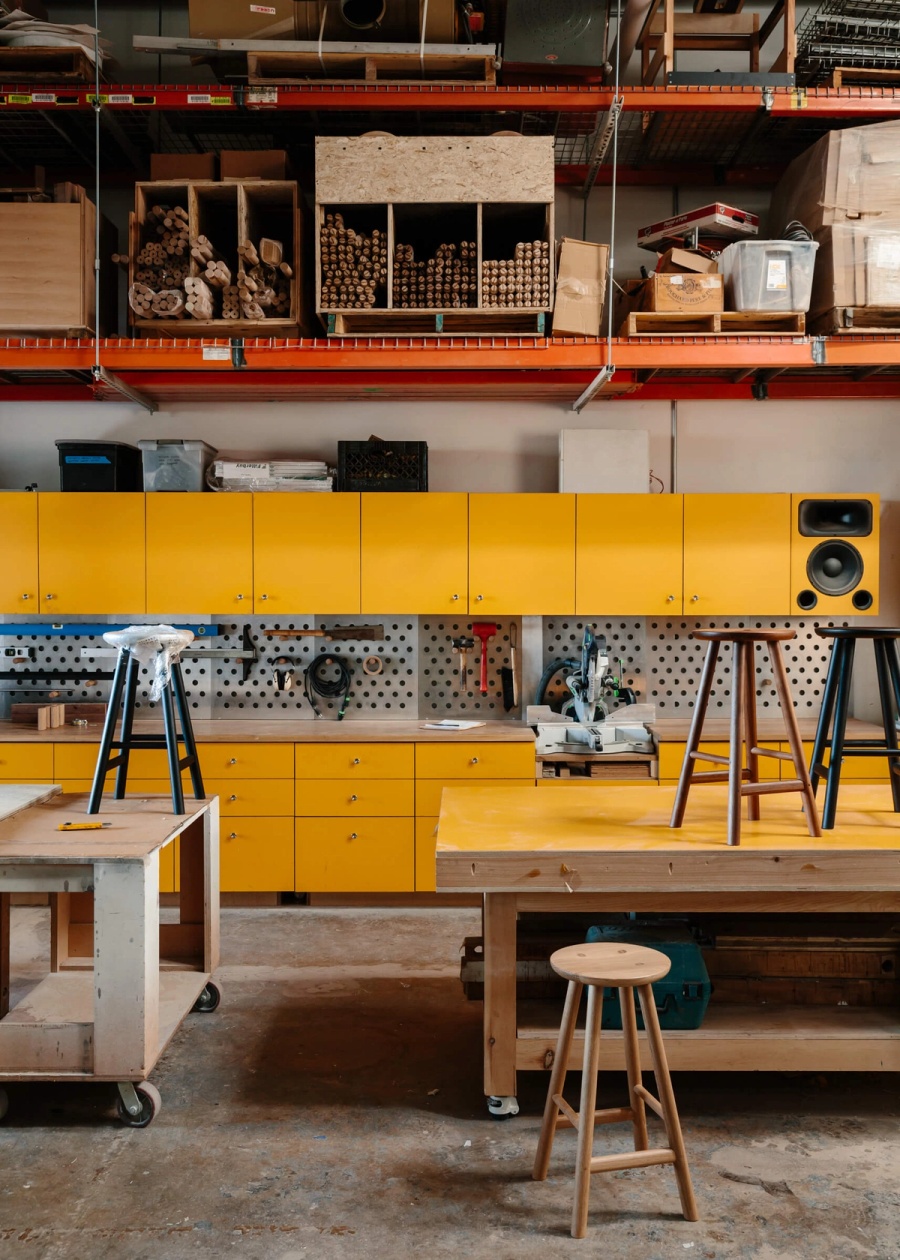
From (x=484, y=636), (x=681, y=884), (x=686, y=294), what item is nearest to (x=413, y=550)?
(x=484, y=636)

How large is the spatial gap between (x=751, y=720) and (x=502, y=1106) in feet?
4.23

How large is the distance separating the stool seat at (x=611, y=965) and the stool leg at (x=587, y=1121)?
1.4 inches

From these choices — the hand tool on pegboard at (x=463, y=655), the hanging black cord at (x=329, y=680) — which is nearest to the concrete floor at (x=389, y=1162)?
the hanging black cord at (x=329, y=680)

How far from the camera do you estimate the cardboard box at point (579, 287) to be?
13.6 feet

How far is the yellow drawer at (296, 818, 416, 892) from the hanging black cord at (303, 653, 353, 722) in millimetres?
659

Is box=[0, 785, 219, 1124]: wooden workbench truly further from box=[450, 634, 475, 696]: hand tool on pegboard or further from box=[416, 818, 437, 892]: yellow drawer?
box=[450, 634, 475, 696]: hand tool on pegboard

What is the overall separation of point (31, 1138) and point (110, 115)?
13.6 ft

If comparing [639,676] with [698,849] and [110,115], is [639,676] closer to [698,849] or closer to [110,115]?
[698,849]

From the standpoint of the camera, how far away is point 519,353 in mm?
4074

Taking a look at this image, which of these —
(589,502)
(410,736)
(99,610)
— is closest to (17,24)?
(99,610)

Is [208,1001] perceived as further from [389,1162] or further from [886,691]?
[886,691]

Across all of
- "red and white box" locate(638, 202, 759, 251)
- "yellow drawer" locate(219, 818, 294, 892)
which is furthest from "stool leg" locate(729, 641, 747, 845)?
"red and white box" locate(638, 202, 759, 251)

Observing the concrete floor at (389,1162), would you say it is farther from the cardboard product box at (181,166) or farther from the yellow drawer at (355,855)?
the cardboard product box at (181,166)

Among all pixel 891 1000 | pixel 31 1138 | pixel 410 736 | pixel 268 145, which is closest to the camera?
pixel 31 1138
